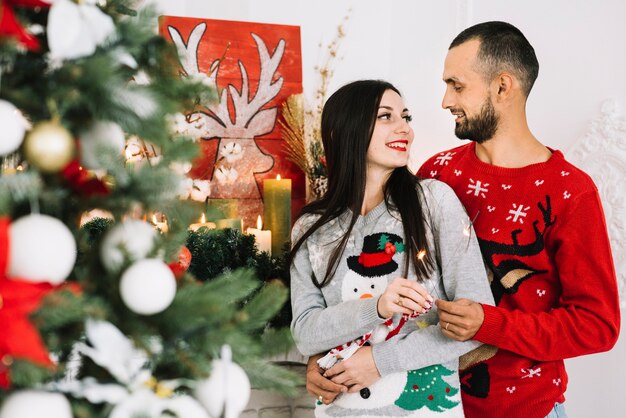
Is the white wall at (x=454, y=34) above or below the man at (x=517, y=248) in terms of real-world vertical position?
above

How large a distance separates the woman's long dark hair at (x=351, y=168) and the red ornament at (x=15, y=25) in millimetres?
1094

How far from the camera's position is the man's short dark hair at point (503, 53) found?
6.07 ft

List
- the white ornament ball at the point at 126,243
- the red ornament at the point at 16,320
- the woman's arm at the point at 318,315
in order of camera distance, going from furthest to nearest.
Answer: the woman's arm at the point at 318,315, the white ornament ball at the point at 126,243, the red ornament at the point at 16,320

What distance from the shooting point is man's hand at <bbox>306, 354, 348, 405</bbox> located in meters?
1.54

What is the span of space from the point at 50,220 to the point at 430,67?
93.1 inches

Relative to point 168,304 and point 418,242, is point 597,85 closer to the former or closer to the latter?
point 418,242

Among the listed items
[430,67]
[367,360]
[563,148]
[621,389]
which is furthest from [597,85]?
[367,360]

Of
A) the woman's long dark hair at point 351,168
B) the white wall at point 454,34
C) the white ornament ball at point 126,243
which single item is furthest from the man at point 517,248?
the white ornament ball at point 126,243

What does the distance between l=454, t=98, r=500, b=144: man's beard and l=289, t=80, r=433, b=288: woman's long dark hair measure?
24 centimetres

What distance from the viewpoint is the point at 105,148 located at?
65 centimetres

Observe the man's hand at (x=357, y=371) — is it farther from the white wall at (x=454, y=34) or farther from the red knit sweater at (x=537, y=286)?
the white wall at (x=454, y=34)

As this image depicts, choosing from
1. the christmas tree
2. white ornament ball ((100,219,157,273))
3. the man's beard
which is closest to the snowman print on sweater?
the man's beard

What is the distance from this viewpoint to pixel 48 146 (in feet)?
2.05

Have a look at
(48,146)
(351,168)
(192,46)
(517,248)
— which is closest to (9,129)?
(48,146)
